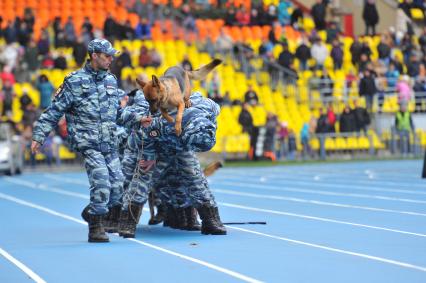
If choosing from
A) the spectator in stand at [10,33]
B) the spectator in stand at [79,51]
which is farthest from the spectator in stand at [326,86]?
the spectator in stand at [10,33]

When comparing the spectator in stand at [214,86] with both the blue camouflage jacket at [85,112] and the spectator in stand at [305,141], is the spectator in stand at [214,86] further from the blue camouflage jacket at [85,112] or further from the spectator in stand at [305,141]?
the blue camouflage jacket at [85,112]

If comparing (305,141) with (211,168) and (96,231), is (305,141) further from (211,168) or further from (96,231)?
(96,231)

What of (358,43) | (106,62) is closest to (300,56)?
(358,43)

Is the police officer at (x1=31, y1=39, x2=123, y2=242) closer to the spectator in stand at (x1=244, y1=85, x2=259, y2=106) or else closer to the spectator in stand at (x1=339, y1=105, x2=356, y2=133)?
the spectator in stand at (x1=244, y1=85, x2=259, y2=106)

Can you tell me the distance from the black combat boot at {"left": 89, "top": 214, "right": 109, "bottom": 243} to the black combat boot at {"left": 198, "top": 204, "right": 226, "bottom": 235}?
4.24 ft

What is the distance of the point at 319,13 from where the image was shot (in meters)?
46.3

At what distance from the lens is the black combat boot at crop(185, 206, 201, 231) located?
630 inches

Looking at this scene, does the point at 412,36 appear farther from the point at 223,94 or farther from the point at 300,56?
the point at 223,94

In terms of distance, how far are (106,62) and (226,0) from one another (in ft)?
104

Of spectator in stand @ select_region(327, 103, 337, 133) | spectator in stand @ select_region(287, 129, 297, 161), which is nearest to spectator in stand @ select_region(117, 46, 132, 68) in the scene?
spectator in stand @ select_region(287, 129, 297, 161)

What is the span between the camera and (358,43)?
44.2 m

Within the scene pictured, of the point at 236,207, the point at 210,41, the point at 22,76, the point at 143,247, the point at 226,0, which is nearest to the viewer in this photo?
the point at 143,247

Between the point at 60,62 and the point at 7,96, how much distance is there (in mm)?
2503

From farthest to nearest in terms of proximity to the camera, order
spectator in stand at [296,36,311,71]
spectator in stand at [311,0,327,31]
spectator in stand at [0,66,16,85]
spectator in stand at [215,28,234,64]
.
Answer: spectator in stand at [311,0,327,31] < spectator in stand at [296,36,311,71] < spectator in stand at [215,28,234,64] < spectator in stand at [0,66,16,85]
